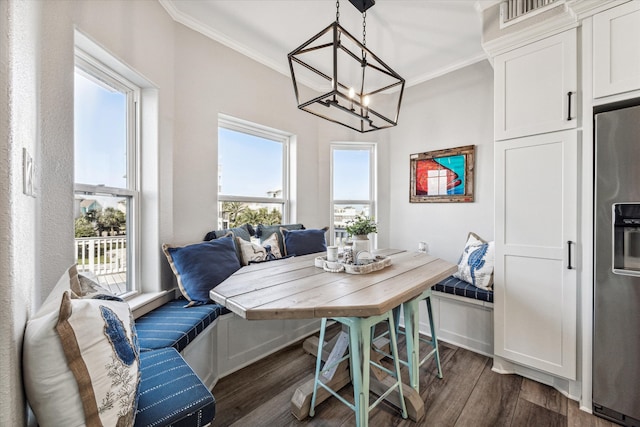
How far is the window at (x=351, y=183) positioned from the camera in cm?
368

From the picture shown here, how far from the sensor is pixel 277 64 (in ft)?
10.0

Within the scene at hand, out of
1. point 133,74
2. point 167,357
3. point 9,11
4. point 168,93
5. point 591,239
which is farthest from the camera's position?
point 168,93

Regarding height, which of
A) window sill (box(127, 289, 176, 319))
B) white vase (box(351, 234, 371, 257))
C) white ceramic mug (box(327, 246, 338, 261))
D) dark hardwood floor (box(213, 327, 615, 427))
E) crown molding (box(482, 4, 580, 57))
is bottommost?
dark hardwood floor (box(213, 327, 615, 427))

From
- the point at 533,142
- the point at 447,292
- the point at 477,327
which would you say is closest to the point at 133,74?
the point at 533,142

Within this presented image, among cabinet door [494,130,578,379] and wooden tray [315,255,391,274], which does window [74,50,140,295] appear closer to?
wooden tray [315,255,391,274]

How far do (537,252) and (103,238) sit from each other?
300 cm

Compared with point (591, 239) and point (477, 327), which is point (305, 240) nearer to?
point (477, 327)

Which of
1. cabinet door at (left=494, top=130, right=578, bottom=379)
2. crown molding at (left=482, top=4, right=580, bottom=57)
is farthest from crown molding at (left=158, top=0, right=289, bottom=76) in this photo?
cabinet door at (left=494, top=130, right=578, bottom=379)

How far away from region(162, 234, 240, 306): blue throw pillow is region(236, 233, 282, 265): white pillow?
260 millimetres

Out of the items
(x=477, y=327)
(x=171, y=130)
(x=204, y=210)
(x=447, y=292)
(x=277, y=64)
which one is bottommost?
(x=477, y=327)

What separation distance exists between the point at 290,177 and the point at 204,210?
1.19 meters

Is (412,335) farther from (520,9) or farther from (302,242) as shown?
(520,9)

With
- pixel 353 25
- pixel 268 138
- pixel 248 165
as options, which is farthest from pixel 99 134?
pixel 353 25

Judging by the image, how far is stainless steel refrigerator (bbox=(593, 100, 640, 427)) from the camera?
1535mm
